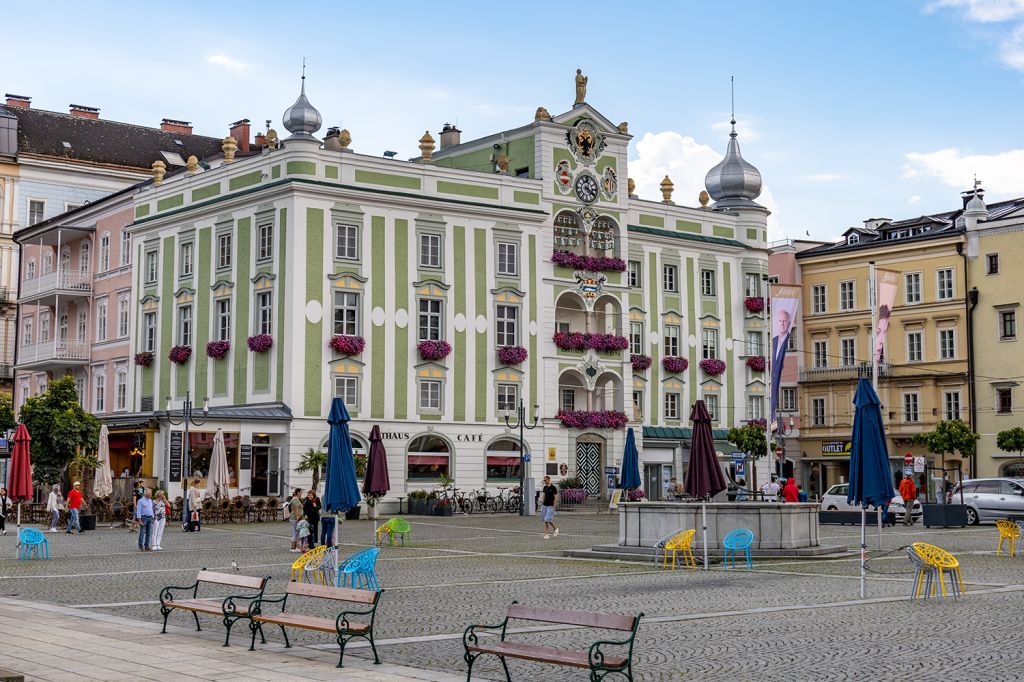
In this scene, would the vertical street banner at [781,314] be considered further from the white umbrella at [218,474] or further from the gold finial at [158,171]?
the gold finial at [158,171]

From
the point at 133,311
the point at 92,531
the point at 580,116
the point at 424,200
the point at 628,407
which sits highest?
the point at 580,116

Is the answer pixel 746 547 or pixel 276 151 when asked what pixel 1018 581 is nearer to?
pixel 746 547

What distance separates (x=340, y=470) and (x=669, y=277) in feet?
139

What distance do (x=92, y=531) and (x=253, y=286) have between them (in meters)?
15.6

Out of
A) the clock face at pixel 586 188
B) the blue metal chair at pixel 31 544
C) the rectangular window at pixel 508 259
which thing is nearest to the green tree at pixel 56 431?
the blue metal chair at pixel 31 544

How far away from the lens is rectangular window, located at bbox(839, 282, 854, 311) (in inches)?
3000

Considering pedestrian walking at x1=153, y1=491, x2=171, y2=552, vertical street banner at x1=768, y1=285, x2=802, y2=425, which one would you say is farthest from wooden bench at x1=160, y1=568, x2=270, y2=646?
vertical street banner at x1=768, y1=285, x2=802, y2=425

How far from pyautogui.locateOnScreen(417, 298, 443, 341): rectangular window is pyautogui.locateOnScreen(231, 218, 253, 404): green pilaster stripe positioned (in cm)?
697

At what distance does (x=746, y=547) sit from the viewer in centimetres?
2634

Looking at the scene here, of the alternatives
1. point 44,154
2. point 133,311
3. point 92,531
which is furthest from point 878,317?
point 44,154

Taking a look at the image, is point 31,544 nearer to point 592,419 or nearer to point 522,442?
point 522,442

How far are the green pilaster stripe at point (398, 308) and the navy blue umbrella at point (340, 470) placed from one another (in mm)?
29310

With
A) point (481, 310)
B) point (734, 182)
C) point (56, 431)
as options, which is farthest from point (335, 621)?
point (734, 182)

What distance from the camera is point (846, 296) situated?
251 ft
